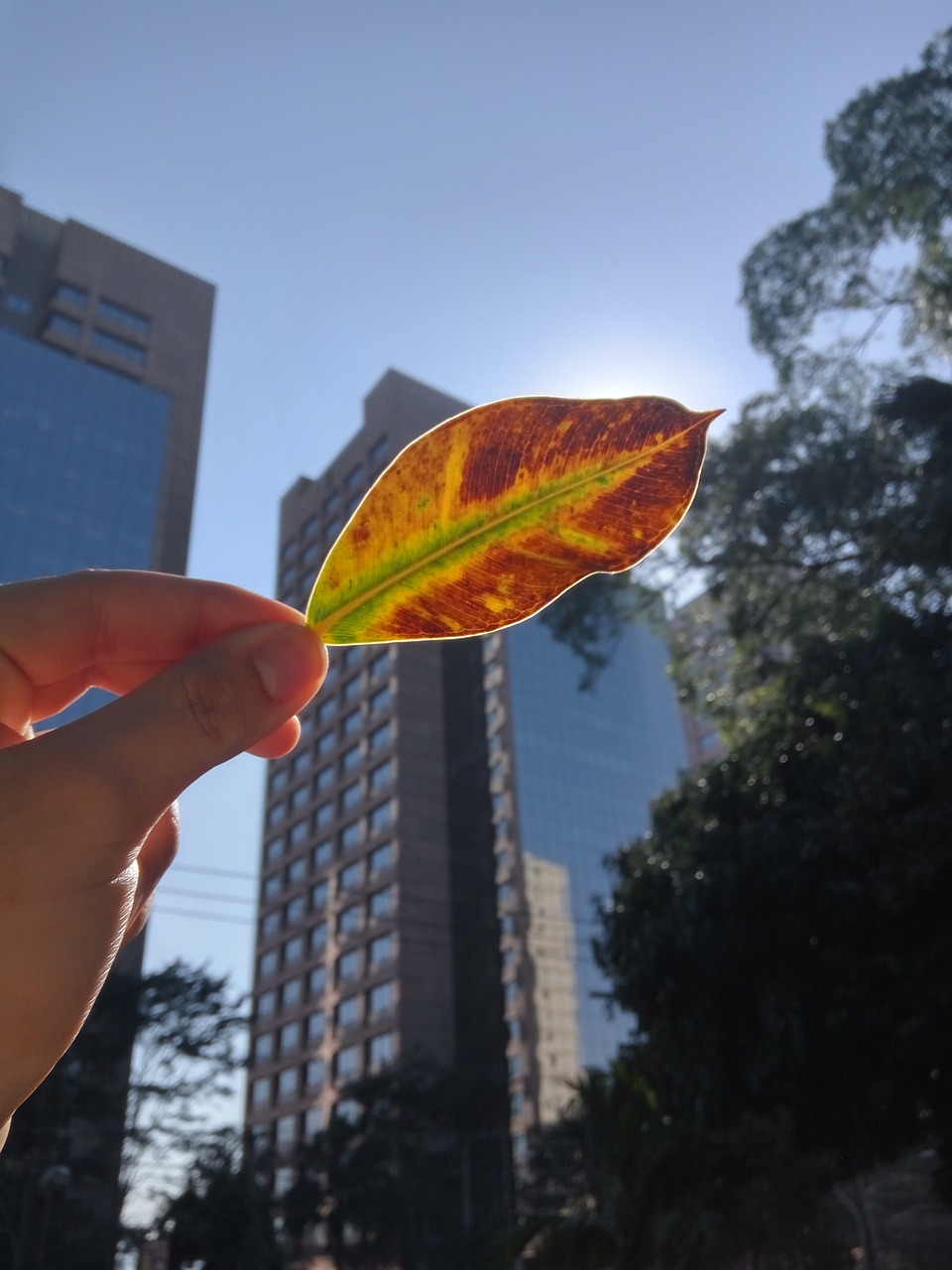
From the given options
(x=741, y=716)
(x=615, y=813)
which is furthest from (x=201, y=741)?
(x=615, y=813)

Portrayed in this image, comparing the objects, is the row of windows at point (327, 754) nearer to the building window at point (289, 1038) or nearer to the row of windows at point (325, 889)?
the row of windows at point (325, 889)

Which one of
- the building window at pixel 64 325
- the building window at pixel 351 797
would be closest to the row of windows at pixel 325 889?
the building window at pixel 351 797

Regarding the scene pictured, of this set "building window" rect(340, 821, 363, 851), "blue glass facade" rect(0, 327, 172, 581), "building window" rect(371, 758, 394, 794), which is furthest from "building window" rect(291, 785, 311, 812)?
"blue glass facade" rect(0, 327, 172, 581)

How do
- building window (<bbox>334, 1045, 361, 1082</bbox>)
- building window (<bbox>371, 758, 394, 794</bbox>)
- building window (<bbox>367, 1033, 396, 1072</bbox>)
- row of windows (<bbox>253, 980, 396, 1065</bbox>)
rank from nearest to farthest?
1. building window (<bbox>367, 1033, 396, 1072</bbox>)
2. row of windows (<bbox>253, 980, 396, 1065</bbox>)
3. building window (<bbox>334, 1045, 361, 1082</bbox>)
4. building window (<bbox>371, 758, 394, 794</bbox>)

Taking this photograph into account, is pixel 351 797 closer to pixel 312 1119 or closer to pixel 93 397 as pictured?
pixel 312 1119

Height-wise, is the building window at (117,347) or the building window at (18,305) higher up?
the building window at (18,305)

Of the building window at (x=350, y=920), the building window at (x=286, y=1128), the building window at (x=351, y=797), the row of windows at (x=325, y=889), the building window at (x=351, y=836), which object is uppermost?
the building window at (x=351, y=797)

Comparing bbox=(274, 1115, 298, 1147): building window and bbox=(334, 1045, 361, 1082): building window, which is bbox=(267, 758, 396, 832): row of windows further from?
bbox=(274, 1115, 298, 1147): building window
